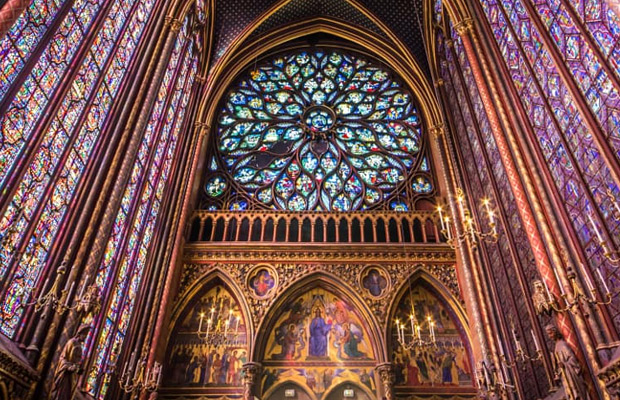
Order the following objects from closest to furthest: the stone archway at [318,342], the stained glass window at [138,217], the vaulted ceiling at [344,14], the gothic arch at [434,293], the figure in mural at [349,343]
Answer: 1. the stained glass window at [138,217]
2. the stone archway at [318,342]
3. the figure in mural at [349,343]
4. the gothic arch at [434,293]
5. the vaulted ceiling at [344,14]

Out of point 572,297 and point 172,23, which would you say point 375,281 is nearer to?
point 572,297

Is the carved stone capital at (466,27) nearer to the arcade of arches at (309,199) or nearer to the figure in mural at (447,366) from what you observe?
the arcade of arches at (309,199)

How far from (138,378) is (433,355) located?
302 inches

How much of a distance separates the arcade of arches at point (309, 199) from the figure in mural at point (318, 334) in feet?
0.21

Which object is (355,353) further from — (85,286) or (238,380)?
(85,286)

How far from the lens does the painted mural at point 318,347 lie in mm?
12469

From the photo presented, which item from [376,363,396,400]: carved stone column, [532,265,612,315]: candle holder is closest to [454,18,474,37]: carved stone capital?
[532,265,612,315]: candle holder

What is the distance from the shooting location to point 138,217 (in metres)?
11.7

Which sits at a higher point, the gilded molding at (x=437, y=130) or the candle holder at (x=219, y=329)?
the gilded molding at (x=437, y=130)

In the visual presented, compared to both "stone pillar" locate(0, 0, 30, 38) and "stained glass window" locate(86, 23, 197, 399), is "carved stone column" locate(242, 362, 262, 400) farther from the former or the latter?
"stone pillar" locate(0, 0, 30, 38)

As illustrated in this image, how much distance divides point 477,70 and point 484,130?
6.03ft

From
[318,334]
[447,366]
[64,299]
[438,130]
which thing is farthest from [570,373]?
[438,130]

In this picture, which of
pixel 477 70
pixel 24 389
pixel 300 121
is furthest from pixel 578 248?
pixel 300 121

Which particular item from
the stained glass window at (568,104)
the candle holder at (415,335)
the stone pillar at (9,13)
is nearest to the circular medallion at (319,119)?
the candle holder at (415,335)
